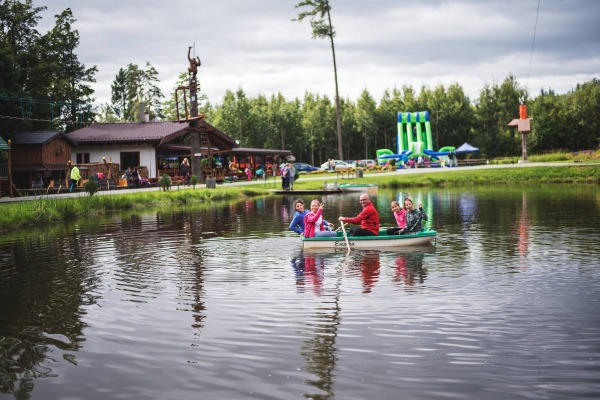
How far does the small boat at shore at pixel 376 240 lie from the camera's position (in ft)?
58.5

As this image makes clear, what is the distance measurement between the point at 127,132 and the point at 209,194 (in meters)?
17.7

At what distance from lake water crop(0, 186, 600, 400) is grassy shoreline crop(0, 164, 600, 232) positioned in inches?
332

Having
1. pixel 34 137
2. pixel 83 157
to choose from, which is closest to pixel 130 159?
pixel 83 157

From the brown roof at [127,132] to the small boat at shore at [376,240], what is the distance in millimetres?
37356

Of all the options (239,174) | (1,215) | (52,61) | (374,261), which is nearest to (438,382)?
(374,261)

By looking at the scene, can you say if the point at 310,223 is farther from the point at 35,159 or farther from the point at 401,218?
the point at 35,159

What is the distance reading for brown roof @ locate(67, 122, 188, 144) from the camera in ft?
175

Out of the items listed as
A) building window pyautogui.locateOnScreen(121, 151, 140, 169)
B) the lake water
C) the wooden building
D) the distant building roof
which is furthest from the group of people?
building window pyautogui.locateOnScreen(121, 151, 140, 169)

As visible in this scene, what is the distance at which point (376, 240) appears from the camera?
1797 cm

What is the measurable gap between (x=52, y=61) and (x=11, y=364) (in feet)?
204

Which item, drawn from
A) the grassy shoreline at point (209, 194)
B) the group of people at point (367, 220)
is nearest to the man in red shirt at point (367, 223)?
the group of people at point (367, 220)

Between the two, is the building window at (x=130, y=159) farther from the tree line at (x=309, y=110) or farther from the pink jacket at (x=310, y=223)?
the pink jacket at (x=310, y=223)

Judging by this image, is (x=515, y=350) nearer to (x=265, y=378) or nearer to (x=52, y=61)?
(x=265, y=378)

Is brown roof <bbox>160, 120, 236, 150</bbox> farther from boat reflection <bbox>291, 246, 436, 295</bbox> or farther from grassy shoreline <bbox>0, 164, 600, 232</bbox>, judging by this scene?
boat reflection <bbox>291, 246, 436, 295</bbox>
